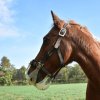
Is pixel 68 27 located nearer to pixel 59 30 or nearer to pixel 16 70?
pixel 59 30

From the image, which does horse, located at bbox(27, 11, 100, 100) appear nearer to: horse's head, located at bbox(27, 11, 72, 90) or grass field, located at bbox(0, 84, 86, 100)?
horse's head, located at bbox(27, 11, 72, 90)

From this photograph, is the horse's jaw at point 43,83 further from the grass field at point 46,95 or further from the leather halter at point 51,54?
the grass field at point 46,95

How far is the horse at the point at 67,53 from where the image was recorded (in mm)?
4582

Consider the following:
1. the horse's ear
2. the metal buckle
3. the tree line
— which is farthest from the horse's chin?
the tree line

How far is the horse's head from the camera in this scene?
4.60 meters

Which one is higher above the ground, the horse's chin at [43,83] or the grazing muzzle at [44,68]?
the grazing muzzle at [44,68]

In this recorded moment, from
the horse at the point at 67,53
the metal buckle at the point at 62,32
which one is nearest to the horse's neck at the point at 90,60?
the horse at the point at 67,53

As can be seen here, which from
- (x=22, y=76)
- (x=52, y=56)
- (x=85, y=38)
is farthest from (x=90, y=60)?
(x=22, y=76)

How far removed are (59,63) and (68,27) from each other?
1.73 feet

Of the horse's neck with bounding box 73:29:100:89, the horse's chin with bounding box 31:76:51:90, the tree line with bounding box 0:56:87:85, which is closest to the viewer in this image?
the horse's neck with bounding box 73:29:100:89

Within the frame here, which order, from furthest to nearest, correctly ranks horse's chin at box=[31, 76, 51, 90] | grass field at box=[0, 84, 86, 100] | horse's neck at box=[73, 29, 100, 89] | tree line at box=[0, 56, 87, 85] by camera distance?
tree line at box=[0, 56, 87, 85]
grass field at box=[0, 84, 86, 100]
horse's chin at box=[31, 76, 51, 90]
horse's neck at box=[73, 29, 100, 89]

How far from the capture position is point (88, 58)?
4625 mm

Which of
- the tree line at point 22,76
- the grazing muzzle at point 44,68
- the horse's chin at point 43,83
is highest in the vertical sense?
the tree line at point 22,76

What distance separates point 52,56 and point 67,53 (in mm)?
252
